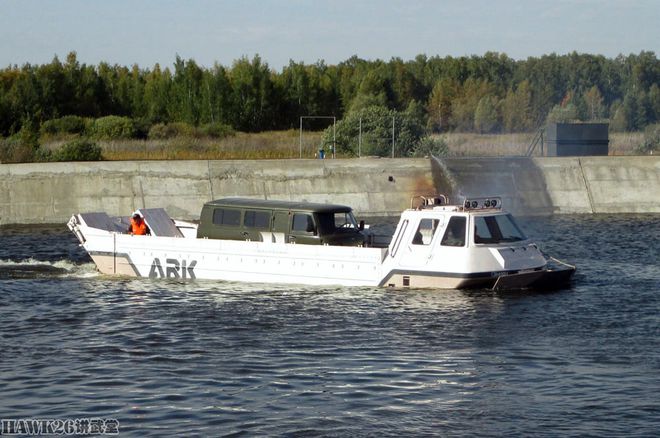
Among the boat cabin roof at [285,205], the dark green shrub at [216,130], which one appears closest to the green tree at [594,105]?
the dark green shrub at [216,130]

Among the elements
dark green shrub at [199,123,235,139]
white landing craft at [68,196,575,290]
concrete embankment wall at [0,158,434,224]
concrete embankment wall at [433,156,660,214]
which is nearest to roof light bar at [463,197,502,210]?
white landing craft at [68,196,575,290]

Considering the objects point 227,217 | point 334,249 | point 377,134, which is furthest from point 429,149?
point 334,249

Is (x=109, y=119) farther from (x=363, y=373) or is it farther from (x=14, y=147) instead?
(x=363, y=373)

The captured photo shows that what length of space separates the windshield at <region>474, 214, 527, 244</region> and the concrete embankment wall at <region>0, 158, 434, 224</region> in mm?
21651

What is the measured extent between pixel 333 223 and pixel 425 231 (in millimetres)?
3024

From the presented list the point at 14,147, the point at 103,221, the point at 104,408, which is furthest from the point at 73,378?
the point at 14,147

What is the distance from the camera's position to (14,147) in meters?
58.6

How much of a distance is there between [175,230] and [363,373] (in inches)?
604

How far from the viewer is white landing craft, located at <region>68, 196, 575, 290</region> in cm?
2958

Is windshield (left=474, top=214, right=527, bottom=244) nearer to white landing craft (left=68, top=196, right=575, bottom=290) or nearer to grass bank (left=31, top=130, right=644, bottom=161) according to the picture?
white landing craft (left=68, top=196, right=575, bottom=290)

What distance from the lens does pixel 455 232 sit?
97.5 feet

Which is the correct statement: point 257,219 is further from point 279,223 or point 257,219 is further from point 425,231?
point 425,231

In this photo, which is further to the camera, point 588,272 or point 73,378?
point 588,272

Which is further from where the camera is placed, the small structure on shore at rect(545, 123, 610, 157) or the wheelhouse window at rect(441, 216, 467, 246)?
the small structure on shore at rect(545, 123, 610, 157)
